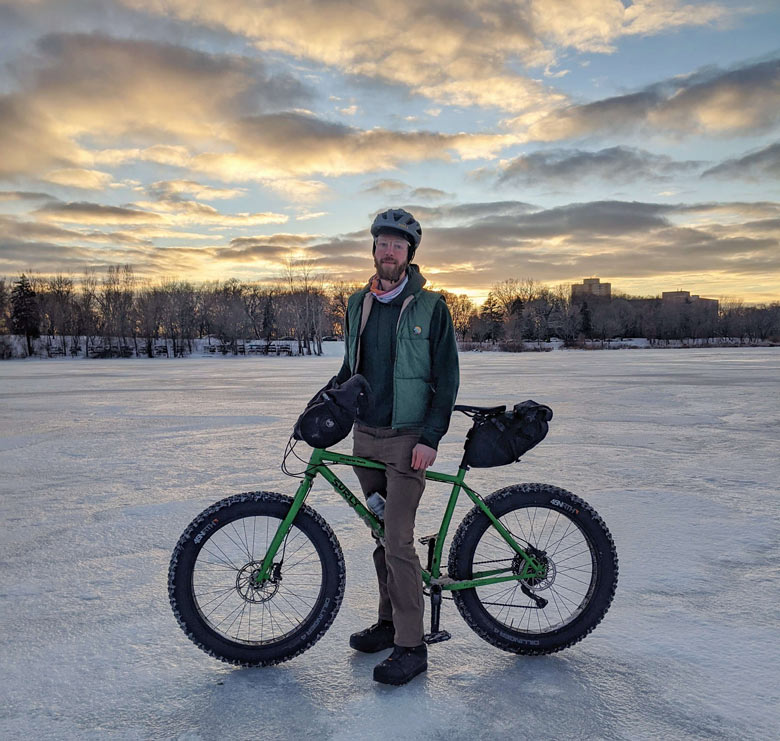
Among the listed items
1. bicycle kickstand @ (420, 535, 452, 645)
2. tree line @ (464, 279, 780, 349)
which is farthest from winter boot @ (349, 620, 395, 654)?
tree line @ (464, 279, 780, 349)

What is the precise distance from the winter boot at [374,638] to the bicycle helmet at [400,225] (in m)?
2.00

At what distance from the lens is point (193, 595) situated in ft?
10.2

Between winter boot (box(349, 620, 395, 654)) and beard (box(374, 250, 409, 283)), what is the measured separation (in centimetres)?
187

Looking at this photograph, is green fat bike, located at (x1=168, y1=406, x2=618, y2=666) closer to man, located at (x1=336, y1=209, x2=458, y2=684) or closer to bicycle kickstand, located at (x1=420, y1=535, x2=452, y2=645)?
bicycle kickstand, located at (x1=420, y1=535, x2=452, y2=645)

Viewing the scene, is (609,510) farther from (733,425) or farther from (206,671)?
(733,425)

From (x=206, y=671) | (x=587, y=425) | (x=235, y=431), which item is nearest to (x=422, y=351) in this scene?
(x=206, y=671)

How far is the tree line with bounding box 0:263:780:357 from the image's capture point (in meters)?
82.2

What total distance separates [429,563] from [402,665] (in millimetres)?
506

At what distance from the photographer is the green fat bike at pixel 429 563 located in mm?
3078

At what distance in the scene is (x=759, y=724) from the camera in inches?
101

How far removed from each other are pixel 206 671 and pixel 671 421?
1031 centimetres

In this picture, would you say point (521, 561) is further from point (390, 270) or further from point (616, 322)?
point (616, 322)

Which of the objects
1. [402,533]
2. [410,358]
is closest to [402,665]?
[402,533]

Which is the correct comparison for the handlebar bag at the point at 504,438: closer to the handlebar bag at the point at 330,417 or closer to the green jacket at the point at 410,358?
the green jacket at the point at 410,358
